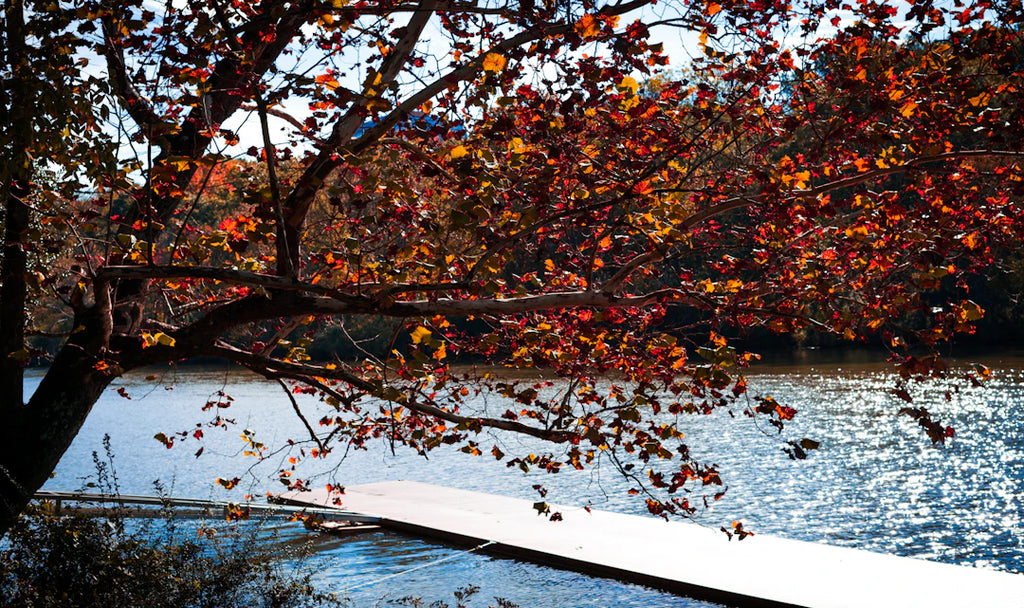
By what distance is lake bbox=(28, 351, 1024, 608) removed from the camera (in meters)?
8.03

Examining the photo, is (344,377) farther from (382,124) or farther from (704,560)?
(704,560)

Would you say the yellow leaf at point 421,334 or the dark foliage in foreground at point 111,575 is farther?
the dark foliage in foreground at point 111,575

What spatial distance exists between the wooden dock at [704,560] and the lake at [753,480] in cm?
20

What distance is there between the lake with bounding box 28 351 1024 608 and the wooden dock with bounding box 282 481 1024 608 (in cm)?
20

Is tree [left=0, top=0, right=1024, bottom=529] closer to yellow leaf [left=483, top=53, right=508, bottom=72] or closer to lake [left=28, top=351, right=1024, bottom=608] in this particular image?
yellow leaf [left=483, top=53, right=508, bottom=72]

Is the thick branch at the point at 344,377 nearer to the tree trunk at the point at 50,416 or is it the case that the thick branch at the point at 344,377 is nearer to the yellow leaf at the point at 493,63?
the tree trunk at the point at 50,416

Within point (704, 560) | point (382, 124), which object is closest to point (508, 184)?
point (382, 124)

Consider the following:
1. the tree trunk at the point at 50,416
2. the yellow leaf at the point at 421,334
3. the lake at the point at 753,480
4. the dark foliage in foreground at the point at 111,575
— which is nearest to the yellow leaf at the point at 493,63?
the yellow leaf at the point at 421,334

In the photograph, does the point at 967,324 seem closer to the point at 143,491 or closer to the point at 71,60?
the point at 71,60

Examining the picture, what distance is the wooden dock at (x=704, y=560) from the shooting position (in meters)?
6.37

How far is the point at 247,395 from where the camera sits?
1126 inches

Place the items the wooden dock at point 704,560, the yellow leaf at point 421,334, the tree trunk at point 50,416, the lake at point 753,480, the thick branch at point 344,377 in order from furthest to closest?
the lake at point 753,480 < the wooden dock at point 704,560 < the tree trunk at point 50,416 < the thick branch at point 344,377 < the yellow leaf at point 421,334

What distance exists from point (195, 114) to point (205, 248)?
131 centimetres

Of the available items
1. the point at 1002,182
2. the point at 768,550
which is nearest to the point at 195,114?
the point at 1002,182
